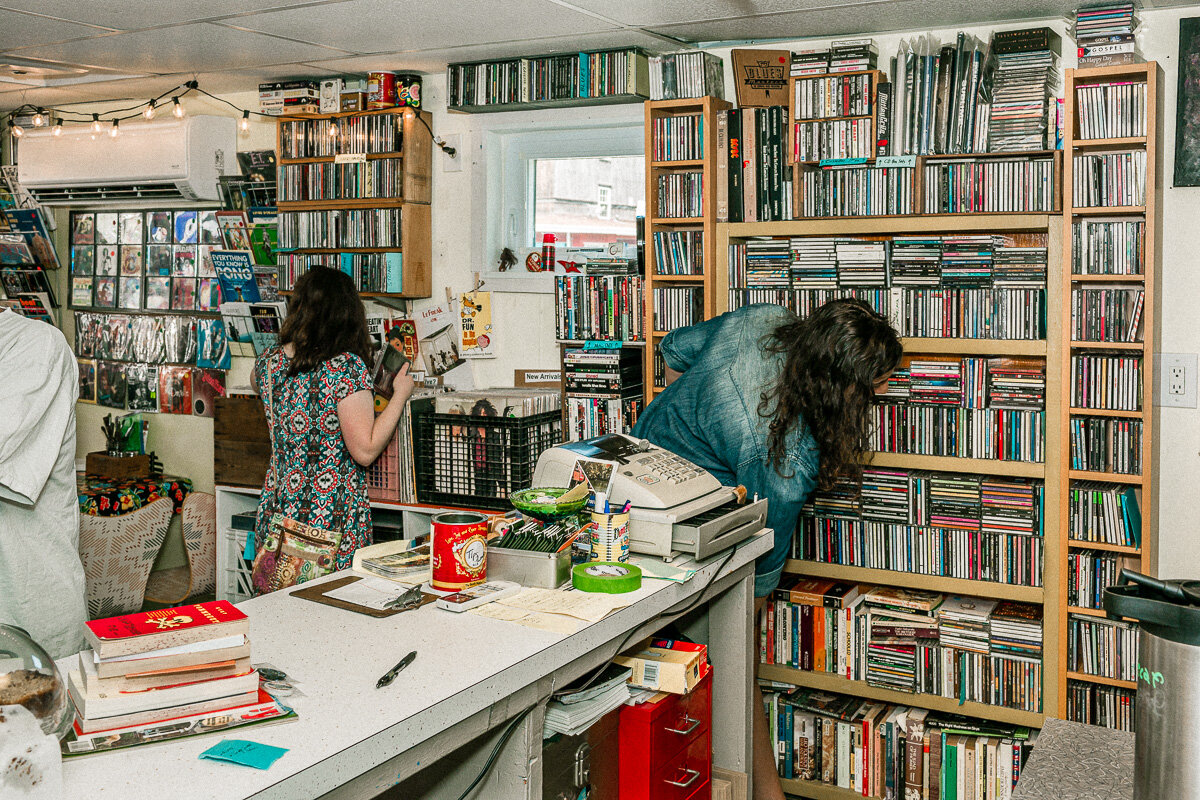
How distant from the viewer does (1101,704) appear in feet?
10.4

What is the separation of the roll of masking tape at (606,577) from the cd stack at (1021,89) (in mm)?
1887

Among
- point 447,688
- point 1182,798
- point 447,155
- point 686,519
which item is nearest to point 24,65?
point 447,155

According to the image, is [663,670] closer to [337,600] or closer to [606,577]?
[606,577]

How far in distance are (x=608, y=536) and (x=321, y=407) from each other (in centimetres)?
144

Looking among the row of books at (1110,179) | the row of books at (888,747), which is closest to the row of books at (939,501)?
the row of books at (888,747)

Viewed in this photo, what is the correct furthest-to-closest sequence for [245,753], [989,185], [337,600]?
[989,185], [337,600], [245,753]

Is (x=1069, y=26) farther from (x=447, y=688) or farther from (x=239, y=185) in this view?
(x=239, y=185)

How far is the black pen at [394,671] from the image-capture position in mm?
1636

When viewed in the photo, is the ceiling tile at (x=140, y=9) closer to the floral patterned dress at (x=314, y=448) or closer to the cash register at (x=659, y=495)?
the floral patterned dress at (x=314, y=448)

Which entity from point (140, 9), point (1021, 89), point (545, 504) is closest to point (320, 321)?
point (140, 9)

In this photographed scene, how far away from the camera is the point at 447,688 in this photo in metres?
1.64

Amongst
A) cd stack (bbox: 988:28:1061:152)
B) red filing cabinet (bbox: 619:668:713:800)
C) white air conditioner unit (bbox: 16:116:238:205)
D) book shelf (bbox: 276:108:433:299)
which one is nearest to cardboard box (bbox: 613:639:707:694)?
red filing cabinet (bbox: 619:668:713:800)

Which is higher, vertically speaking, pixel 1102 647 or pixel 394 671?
pixel 394 671

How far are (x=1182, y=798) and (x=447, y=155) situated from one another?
150 inches
